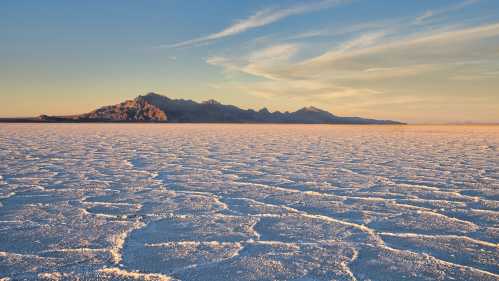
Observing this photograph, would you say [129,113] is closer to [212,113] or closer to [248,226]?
[212,113]

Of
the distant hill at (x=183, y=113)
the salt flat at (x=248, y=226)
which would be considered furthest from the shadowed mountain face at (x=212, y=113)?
the salt flat at (x=248, y=226)

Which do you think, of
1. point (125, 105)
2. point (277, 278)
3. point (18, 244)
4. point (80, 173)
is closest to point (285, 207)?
point (277, 278)

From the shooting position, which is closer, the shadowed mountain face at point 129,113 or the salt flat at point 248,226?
the salt flat at point 248,226

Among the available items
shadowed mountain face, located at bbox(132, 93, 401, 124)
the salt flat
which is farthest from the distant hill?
the salt flat

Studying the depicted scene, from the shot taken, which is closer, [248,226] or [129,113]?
[248,226]

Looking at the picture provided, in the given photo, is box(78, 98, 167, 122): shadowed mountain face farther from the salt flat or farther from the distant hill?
the salt flat

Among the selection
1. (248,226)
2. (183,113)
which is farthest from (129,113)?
(248,226)

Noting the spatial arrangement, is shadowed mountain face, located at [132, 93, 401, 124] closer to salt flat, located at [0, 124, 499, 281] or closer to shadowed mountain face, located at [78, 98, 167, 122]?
shadowed mountain face, located at [78, 98, 167, 122]

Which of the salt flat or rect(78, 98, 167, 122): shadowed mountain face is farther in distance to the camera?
rect(78, 98, 167, 122): shadowed mountain face

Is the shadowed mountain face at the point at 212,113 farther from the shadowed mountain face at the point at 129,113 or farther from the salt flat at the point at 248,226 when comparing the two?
the salt flat at the point at 248,226

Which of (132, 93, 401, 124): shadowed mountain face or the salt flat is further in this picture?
(132, 93, 401, 124): shadowed mountain face

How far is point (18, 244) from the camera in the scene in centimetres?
244

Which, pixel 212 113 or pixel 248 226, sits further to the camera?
pixel 212 113

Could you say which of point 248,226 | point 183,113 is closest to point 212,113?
point 183,113
